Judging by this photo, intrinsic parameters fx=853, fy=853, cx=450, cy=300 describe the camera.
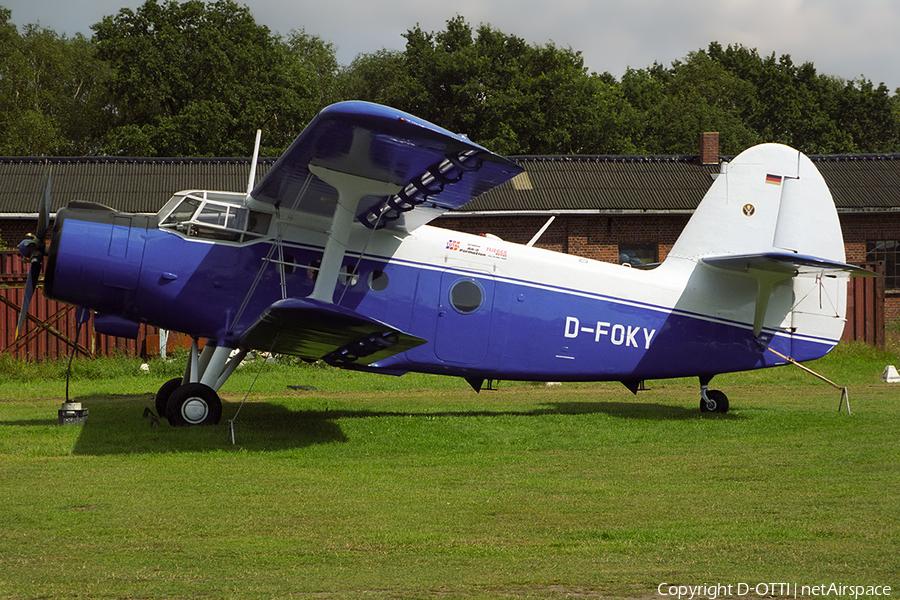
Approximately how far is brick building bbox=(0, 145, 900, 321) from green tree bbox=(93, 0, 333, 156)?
46.1ft

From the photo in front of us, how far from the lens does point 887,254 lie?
1127 inches

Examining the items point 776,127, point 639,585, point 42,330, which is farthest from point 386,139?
point 776,127

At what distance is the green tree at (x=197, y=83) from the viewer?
41688 millimetres

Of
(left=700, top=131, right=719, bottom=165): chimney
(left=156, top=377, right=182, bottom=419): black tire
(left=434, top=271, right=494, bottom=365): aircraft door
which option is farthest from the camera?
(left=700, top=131, right=719, bottom=165): chimney

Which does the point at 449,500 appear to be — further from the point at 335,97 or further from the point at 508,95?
the point at 335,97

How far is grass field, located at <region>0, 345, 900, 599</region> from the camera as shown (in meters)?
4.93

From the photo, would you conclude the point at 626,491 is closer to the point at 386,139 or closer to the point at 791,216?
the point at 386,139

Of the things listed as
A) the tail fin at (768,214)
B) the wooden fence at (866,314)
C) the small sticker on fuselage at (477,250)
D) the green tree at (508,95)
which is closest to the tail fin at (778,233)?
the tail fin at (768,214)

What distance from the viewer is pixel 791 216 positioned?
12.4m

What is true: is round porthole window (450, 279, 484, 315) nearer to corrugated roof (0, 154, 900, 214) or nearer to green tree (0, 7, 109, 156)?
corrugated roof (0, 154, 900, 214)

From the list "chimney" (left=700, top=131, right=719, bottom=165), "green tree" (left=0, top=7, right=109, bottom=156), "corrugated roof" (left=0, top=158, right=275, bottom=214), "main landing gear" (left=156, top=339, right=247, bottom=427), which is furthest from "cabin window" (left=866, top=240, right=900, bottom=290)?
"green tree" (left=0, top=7, right=109, bottom=156)

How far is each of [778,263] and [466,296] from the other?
14.1 ft

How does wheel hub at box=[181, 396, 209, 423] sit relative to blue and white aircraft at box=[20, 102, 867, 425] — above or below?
below
